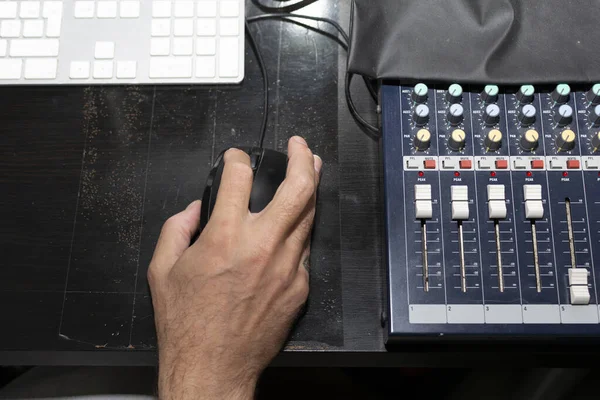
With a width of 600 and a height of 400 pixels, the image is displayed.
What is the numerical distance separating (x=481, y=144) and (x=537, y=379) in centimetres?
38

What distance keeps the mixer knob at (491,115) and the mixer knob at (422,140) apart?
8 centimetres

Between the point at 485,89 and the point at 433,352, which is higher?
the point at 485,89

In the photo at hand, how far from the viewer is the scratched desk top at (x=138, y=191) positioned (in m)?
0.71

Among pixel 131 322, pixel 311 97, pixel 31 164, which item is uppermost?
pixel 311 97

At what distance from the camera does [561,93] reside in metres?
0.69

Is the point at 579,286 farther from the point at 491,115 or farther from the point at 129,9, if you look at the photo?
the point at 129,9

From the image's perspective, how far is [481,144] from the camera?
2.27 feet

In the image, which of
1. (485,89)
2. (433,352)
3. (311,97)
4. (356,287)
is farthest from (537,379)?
(311,97)

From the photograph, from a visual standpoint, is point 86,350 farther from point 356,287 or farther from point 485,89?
point 485,89

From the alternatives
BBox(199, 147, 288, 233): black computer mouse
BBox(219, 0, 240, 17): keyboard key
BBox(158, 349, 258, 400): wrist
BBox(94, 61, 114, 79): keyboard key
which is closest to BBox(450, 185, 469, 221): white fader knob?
BBox(199, 147, 288, 233): black computer mouse

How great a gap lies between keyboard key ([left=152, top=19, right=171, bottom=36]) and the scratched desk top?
83 millimetres

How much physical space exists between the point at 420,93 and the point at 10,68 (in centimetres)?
62

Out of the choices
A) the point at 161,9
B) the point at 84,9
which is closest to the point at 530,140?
the point at 161,9

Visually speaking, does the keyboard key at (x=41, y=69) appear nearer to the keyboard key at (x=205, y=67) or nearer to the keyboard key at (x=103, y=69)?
the keyboard key at (x=103, y=69)
